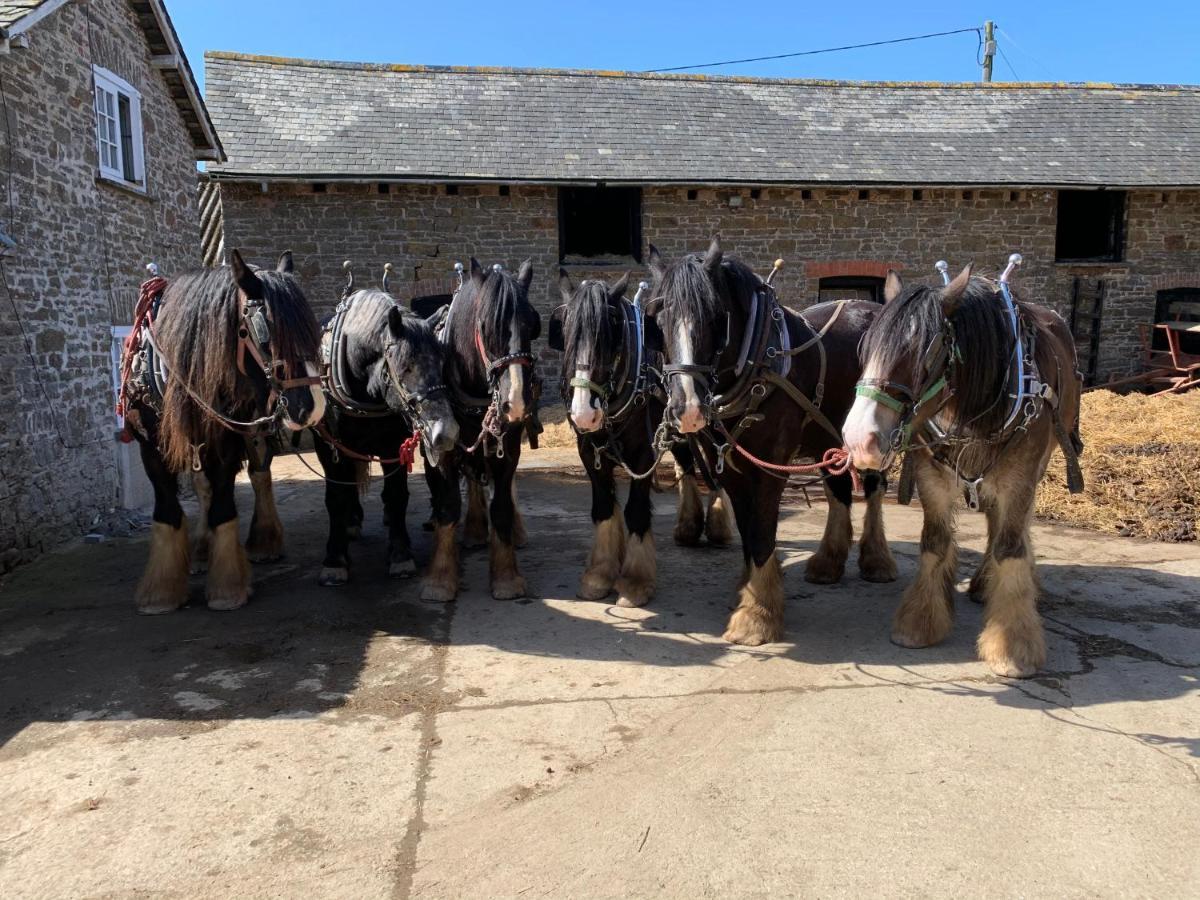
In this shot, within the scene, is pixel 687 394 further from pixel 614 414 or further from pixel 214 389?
pixel 214 389

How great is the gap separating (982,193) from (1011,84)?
493 cm

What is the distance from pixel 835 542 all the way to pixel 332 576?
331 cm

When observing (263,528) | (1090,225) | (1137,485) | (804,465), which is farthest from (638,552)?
(1090,225)

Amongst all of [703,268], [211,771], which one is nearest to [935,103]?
[703,268]

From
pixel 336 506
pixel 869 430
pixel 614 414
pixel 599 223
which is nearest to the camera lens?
pixel 869 430

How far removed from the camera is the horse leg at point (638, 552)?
16.1ft

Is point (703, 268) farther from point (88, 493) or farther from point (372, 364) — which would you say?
point (88, 493)

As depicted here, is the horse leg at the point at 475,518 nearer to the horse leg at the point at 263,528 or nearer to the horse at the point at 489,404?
the horse at the point at 489,404

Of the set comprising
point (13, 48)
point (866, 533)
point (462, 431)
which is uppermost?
point (13, 48)

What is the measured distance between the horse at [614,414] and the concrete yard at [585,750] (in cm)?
30

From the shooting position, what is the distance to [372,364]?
195 inches

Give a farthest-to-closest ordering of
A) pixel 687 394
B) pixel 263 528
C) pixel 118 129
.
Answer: pixel 118 129, pixel 263 528, pixel 687 394

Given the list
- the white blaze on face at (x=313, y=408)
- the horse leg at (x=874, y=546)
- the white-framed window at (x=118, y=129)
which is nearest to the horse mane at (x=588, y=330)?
the white blaze on face at (x=313, y=408)

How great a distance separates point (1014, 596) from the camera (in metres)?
3.83
